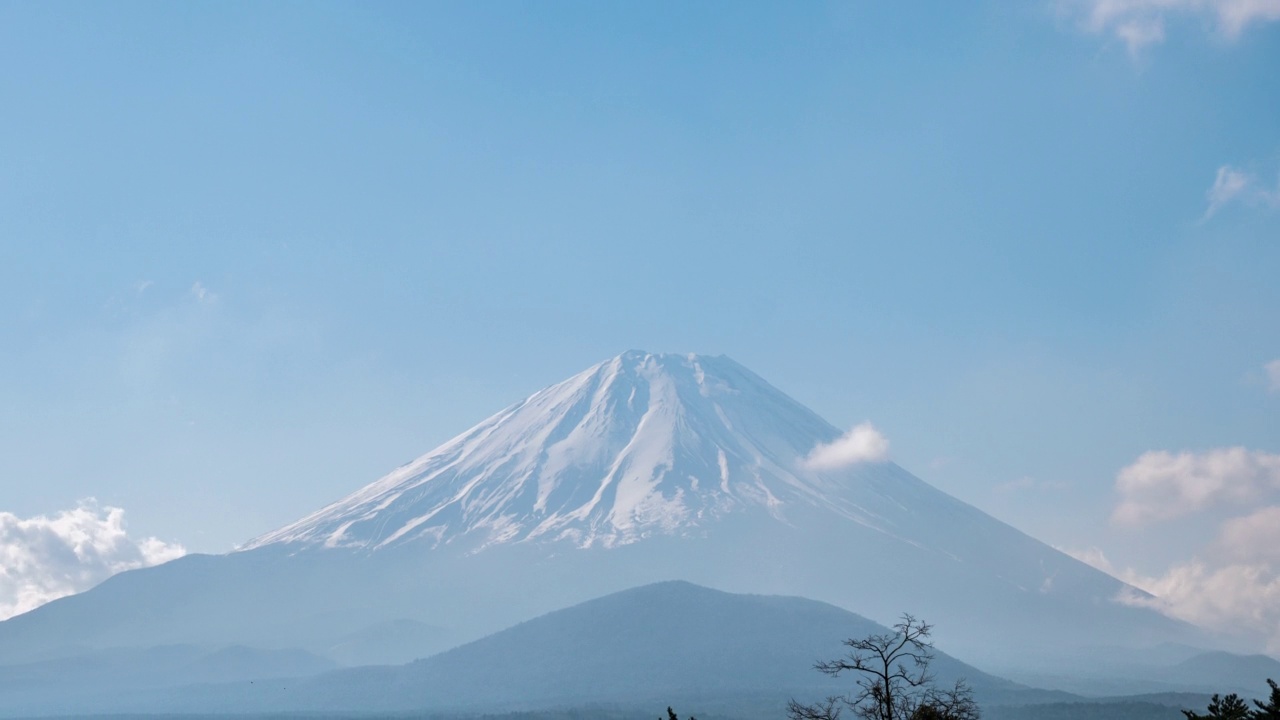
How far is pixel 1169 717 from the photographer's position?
515 ft

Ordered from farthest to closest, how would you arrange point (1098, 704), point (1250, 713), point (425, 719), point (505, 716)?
point (425, 719), point (505, 716), point (1098, 704), point (1250, 713)

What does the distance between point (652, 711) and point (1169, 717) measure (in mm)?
72260

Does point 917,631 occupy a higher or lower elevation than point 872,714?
higher

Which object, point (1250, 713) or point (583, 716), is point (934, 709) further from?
point (583, 716)

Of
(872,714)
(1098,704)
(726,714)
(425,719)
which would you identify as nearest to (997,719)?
(1098,704)

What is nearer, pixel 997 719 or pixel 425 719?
pixel 997 719

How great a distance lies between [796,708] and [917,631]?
2659 millimetres

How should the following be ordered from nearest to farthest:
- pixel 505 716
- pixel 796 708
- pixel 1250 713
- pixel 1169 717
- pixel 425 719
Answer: pixel 796 708
pixel 1250 713
pixel 1169 717
pixel 505 716
pixel 425 719

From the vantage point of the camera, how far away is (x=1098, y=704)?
6772 inches

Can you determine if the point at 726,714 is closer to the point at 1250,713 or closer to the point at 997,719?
the point at 997,719

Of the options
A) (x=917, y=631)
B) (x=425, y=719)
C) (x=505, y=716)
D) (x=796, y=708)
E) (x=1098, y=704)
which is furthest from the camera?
(x=425, y=719)

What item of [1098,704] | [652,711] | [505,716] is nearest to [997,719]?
[1098,704]

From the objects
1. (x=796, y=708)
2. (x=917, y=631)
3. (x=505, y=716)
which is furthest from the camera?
(x=505, y=716)

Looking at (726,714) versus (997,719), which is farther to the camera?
(726,714)
